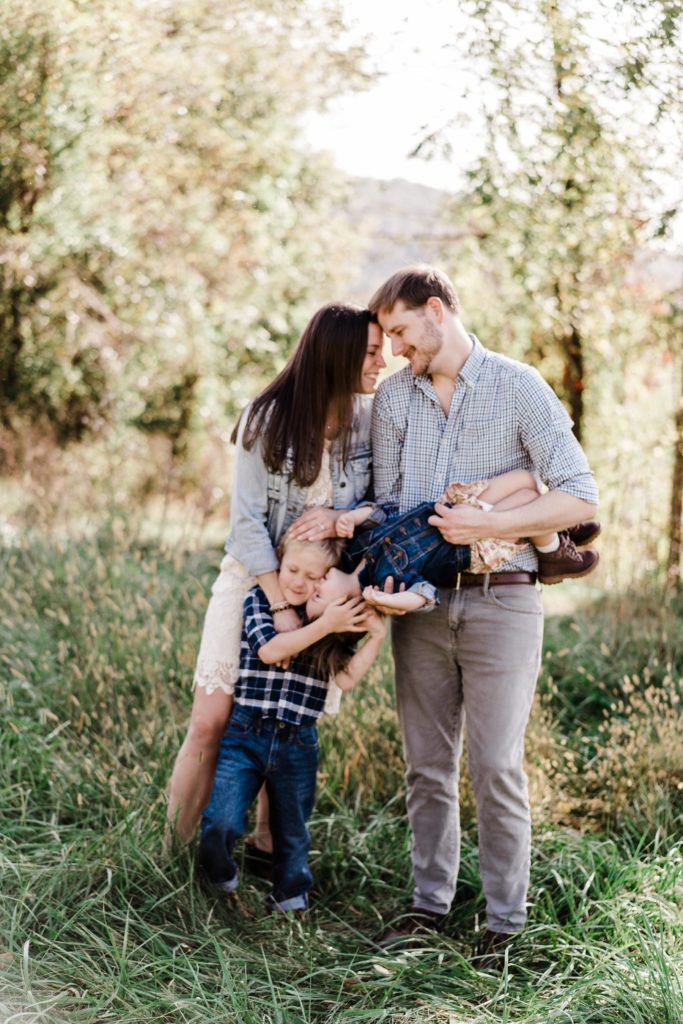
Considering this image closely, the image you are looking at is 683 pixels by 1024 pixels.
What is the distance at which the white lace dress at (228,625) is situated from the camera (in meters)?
3.41

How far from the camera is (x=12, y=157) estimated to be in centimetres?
637

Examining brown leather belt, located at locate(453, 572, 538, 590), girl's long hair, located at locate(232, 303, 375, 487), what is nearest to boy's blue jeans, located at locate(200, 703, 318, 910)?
brown leather belt, located at locate(453, 572, 538, 590)

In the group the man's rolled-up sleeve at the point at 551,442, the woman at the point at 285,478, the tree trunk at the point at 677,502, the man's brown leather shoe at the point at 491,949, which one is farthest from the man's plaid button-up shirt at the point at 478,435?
the tree trunk at the point at 677,502

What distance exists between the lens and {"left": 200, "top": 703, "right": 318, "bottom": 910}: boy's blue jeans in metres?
3.29

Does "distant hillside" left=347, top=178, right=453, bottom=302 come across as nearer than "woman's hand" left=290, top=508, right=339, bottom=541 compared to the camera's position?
No

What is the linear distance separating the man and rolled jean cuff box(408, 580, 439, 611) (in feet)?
0.48

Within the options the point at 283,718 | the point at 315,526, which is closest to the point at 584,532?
the point at 315,526

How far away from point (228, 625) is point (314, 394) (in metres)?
0.82

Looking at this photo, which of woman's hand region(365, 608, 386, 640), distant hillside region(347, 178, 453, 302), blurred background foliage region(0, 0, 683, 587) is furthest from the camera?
distant hillside region(347, 178, 453, 302)

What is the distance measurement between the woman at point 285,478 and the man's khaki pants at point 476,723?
0.47 m

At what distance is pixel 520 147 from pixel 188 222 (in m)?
4.73

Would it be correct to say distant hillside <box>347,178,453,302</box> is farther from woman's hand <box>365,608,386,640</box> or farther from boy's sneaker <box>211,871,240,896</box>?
boy's sneaker <box>211,871,240,896</box>

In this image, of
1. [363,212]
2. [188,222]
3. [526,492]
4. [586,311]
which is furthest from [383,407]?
[363,212]

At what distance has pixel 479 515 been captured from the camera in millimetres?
3098
